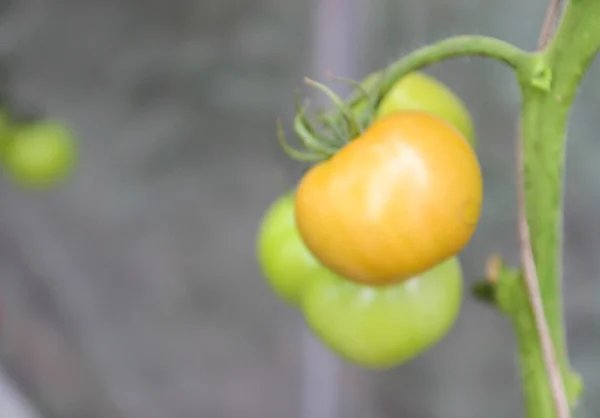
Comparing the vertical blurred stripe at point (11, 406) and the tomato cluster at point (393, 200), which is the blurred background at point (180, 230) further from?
the tomato cluster at point (393, 200)

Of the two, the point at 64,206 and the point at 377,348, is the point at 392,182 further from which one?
the point at 64,206

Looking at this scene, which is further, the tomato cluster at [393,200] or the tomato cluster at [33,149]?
the tomato cluster at [33,149]

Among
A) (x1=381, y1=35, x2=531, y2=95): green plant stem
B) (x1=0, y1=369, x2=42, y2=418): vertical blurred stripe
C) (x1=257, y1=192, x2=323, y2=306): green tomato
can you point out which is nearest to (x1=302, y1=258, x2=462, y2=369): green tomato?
(x1=257, y1=192, x2=323, y2=306): green tomato

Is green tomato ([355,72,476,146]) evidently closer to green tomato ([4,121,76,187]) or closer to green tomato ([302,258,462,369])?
green tomato ([302,258,462,369])

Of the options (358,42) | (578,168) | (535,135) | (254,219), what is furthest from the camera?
(254,219)

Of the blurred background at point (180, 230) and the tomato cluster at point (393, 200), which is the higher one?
the tomato cluster at point (393, 200)

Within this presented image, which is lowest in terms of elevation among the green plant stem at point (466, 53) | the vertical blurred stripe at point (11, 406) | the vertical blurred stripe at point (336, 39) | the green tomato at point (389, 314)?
the vertical blurred stripe at point (11, 406)

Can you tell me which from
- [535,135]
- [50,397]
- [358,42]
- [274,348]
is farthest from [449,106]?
[50,397]

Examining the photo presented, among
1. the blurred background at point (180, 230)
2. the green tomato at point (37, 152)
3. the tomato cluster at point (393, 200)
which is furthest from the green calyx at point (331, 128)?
the green tomato at point (37, 152)
